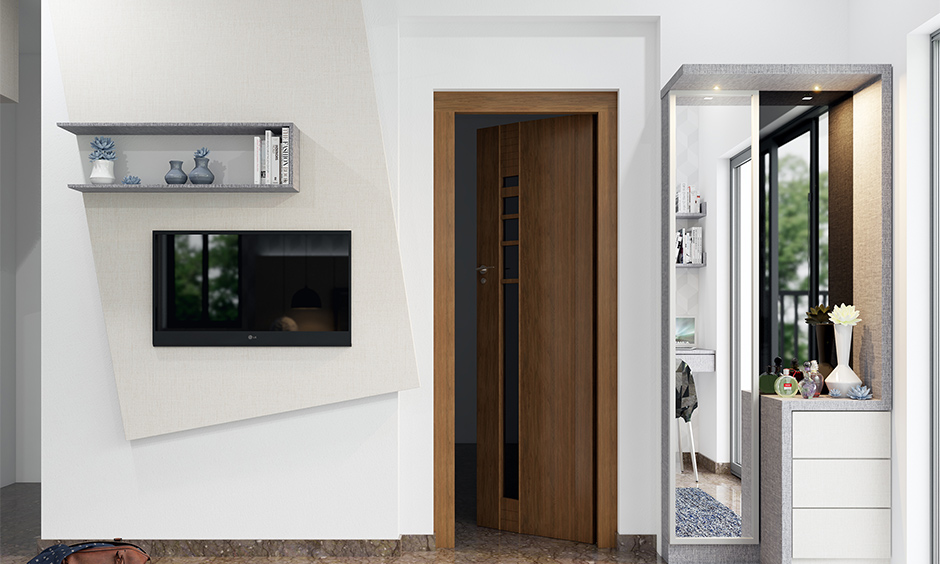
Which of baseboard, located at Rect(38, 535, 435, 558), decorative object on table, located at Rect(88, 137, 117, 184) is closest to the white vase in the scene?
decorative object on table, located at Rect(88, 137, 117, 184)

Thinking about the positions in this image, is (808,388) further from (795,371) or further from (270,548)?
(270,548)

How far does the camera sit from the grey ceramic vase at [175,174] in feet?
10.6

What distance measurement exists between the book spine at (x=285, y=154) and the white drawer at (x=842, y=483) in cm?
276

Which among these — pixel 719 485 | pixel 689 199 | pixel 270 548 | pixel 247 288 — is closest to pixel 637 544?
pixel 719 485

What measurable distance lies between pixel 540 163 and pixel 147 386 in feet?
7.98

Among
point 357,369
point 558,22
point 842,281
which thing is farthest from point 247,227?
point 842,281

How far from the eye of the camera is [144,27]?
336cm

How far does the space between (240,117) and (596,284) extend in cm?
209

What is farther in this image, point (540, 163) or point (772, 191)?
point (540, 163)

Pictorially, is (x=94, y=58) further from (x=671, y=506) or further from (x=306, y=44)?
(x=671, y=506)

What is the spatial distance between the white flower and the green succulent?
0.20 feet

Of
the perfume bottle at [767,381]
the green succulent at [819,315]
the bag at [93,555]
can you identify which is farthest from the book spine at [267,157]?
the green succulent at [819,315]

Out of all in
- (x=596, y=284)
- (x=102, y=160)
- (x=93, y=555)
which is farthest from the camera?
(x=596, y=284)

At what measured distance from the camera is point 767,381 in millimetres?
3168
